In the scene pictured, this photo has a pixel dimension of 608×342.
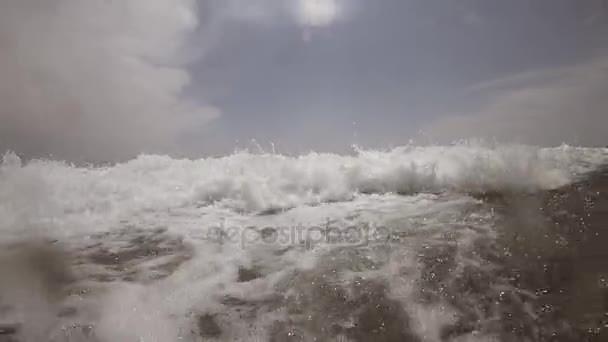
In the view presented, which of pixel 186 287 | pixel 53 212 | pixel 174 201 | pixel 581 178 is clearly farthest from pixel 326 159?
pixel 186 287

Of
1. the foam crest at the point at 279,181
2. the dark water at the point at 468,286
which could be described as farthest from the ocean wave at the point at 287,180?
the dark water at the point at 468,286

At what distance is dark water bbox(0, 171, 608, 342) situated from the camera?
3281 mm

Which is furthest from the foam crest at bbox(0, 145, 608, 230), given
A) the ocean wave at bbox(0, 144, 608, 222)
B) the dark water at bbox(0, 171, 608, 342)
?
the dark water at bbox(0, 171, 608, 342)

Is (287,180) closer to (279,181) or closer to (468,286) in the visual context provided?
(279,181)

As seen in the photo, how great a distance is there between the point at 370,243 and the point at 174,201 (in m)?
6.18

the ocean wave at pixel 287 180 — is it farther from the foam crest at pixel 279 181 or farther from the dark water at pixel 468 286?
the dark water at pixel 468 286

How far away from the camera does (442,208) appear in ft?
23.5

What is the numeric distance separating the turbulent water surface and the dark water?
0.06 feet

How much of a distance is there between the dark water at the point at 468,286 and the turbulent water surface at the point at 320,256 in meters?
0.02

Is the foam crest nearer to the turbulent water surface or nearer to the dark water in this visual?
the turbulent water surface

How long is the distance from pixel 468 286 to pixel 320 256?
1990 mm

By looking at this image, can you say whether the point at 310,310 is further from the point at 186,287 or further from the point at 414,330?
the point at 186,287

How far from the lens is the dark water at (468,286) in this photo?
10.8ft

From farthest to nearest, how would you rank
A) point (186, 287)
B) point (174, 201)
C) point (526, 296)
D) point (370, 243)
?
point (174, 201)
point (370, 243)
point (186, 287)
point (526, 296)
